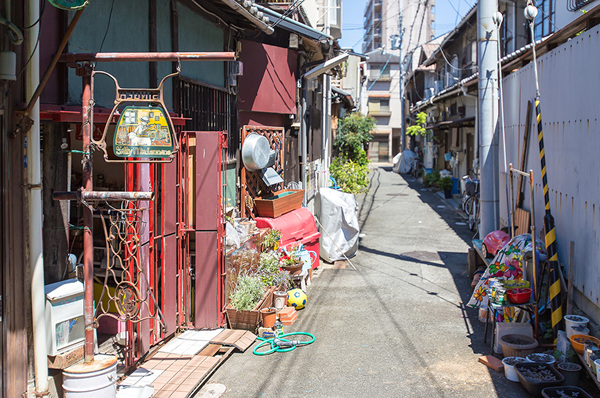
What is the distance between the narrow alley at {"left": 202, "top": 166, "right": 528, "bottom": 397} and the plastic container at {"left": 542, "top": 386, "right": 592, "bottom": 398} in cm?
49

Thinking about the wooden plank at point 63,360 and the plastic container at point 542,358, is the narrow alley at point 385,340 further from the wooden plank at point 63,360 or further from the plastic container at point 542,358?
the wooden plank at point 63,360

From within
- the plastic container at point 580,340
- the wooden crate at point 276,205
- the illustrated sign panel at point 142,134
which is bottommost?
the plastic container at point 580,340

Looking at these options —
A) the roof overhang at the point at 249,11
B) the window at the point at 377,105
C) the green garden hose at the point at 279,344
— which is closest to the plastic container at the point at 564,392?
the green garden hose at the point at 279,344

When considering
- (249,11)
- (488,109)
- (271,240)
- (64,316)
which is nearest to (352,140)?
(488,109)

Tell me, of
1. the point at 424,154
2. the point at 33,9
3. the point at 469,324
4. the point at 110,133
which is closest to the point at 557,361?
the point at 469,324

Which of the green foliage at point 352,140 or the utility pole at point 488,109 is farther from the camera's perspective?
the green foliage at point 352,140

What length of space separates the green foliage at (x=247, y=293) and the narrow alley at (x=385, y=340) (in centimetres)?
90

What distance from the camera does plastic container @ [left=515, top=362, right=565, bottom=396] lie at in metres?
6.23

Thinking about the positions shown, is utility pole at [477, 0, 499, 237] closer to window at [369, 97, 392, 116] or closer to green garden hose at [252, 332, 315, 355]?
green garden hose at [252, 332, 315, 355]

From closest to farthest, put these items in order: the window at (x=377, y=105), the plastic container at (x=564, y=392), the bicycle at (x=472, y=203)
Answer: the plastic container at (x=564, y=392), the bicycle at (x=472, y=203), the window at (x=377, y=105)

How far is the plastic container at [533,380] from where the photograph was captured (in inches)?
245

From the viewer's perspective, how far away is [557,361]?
6785 millimetres

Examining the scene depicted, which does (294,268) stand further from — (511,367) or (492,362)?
(511,367)

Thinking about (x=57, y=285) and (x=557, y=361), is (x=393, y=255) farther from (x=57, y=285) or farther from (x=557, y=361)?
(x=57, y=285)
